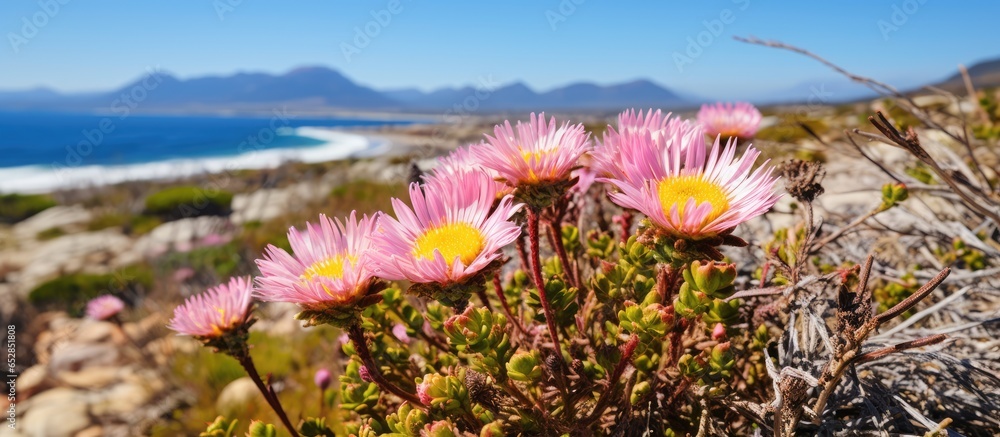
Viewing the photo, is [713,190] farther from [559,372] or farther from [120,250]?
[120,250]

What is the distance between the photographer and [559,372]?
3.95 feet

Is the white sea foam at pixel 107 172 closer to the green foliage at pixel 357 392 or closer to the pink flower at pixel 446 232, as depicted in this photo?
the green foliage at pixel 357 392

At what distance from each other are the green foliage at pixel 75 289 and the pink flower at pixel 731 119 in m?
10.3

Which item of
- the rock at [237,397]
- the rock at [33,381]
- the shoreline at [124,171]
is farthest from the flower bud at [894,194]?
the shoreline at [124,171]

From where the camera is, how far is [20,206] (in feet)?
69.5

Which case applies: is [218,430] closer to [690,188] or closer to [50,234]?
[690,188]

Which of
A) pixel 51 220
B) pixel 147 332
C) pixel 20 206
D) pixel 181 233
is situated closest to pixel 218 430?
pixel 147 332

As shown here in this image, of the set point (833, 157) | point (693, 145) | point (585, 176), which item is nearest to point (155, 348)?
point (585, 176)

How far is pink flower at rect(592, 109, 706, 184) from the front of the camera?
1.17 metres

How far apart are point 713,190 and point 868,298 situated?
1.20 feet

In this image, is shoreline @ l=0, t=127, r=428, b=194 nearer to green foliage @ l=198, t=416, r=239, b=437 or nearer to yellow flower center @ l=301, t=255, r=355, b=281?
green foliage @ l=198, t=416, r=239, b=437

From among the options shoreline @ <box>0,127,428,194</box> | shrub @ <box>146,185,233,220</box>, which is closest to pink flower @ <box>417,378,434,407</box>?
shrub @ <box>146,185,233,220</box>

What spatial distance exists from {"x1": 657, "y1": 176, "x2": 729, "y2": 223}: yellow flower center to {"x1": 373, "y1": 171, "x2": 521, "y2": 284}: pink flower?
336mm

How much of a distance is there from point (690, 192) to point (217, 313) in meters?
1.34
